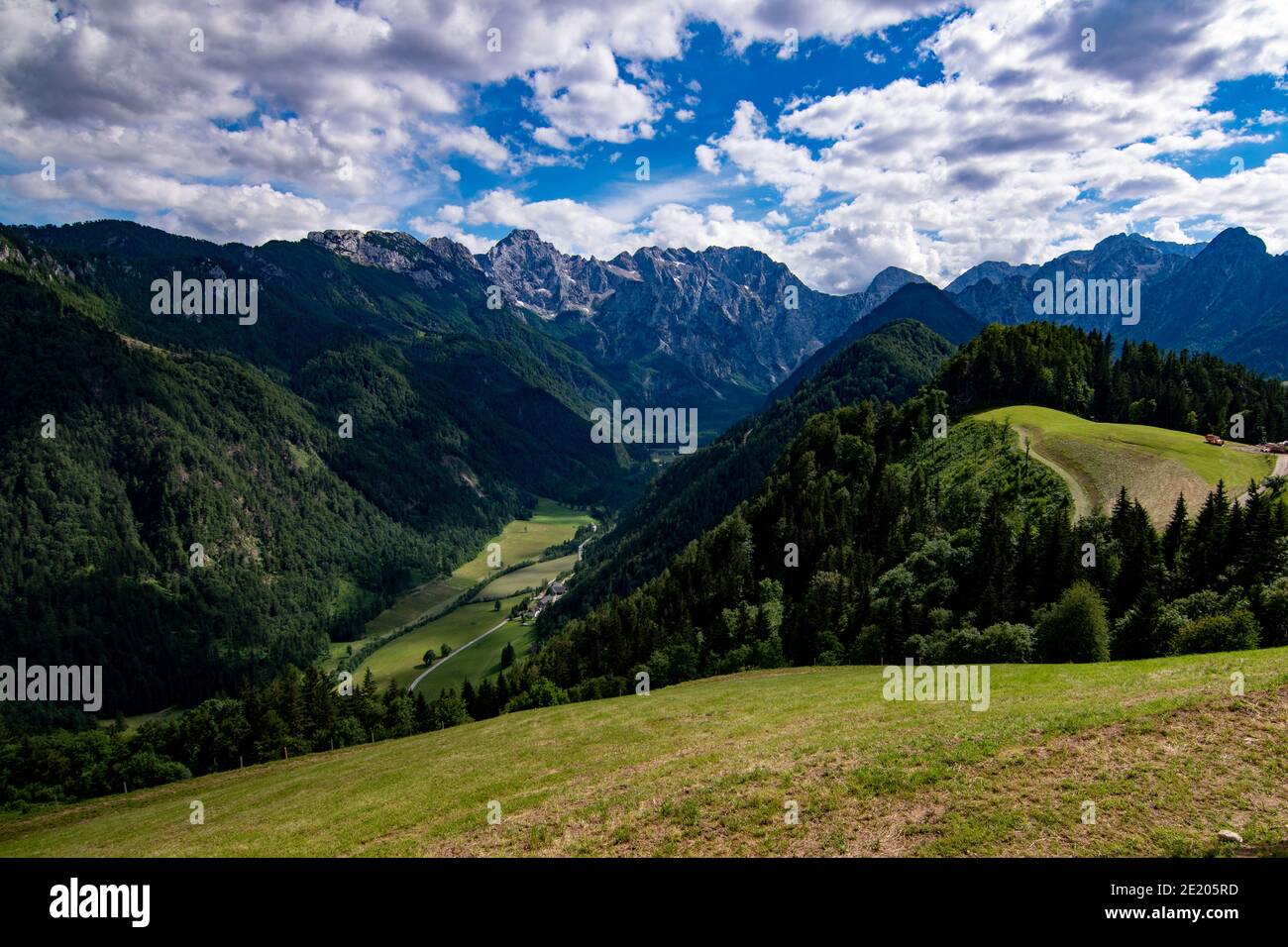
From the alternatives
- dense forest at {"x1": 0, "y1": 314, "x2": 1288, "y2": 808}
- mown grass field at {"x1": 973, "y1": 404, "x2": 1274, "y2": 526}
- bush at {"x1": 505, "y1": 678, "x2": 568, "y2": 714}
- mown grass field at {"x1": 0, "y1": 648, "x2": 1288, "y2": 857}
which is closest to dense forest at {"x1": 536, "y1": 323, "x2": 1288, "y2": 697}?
dense forest at {"x1": 0, "y1": 314, "x2": 1288, "y2": 808}

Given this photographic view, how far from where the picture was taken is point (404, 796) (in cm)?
3306

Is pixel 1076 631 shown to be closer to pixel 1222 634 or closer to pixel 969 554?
pixel 1222 634

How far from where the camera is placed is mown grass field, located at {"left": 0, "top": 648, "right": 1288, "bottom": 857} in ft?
61.9

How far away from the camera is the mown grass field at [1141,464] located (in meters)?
78.2

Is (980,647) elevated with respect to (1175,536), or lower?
lower

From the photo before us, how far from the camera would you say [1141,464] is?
8738cm

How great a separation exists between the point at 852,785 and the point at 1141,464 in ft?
296

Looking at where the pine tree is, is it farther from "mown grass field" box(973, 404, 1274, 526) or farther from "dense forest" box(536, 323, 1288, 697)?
"mown grass field" box(973, 404, 1274, 526)

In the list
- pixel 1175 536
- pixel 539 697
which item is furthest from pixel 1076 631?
pixel 539 697

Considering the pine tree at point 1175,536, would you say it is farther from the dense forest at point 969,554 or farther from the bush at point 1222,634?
the bush at point 1222,634
